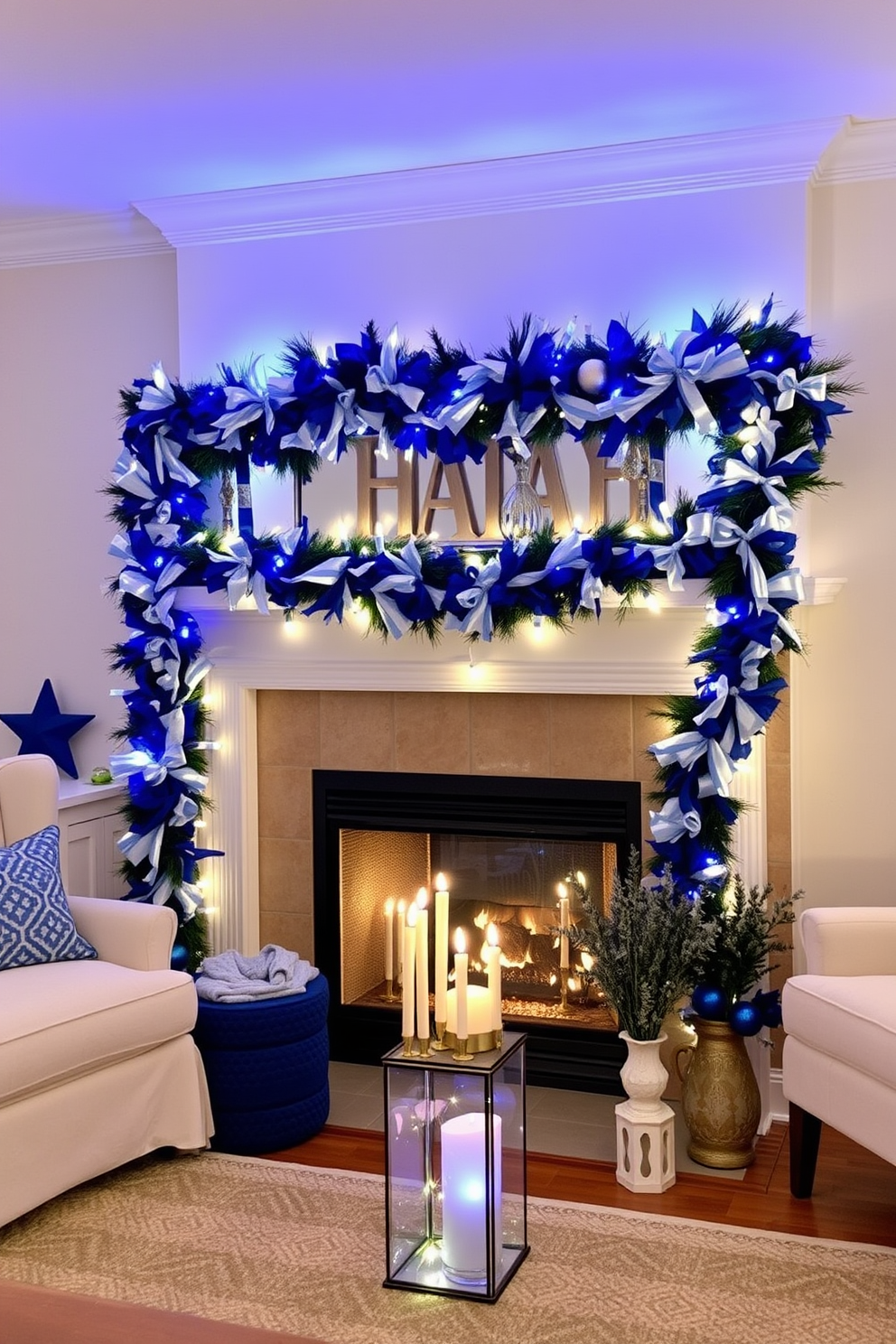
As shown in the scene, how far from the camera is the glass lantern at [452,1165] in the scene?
256 cm

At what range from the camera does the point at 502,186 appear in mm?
3709

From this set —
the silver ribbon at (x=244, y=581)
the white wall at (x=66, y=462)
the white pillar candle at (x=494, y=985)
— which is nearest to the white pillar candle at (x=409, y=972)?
the white pillar candle at (x=494, y=985)

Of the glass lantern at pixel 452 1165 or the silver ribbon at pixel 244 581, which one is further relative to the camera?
the silver ribbon at pixel 244 581

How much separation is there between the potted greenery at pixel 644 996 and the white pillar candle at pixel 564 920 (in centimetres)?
74

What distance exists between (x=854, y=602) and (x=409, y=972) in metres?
1.72

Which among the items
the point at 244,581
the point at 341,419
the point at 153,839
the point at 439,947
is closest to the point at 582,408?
the point at 341,419

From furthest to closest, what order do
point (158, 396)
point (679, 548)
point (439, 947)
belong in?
point (158, 396) → point (679, 548) → point (439, 947)

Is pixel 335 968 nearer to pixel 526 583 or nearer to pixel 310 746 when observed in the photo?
pixel 310 746

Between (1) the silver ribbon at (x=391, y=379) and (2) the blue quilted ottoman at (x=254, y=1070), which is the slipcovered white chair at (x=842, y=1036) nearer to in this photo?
(2) the blue quilted ottoman at (x=254, y=1070)

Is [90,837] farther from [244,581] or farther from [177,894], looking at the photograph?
[244,581]

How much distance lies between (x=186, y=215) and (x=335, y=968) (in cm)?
225

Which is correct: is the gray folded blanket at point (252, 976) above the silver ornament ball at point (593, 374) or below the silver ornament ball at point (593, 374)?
below

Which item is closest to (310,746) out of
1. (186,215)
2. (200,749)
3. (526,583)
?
(200,749)

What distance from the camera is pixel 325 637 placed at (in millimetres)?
3928
